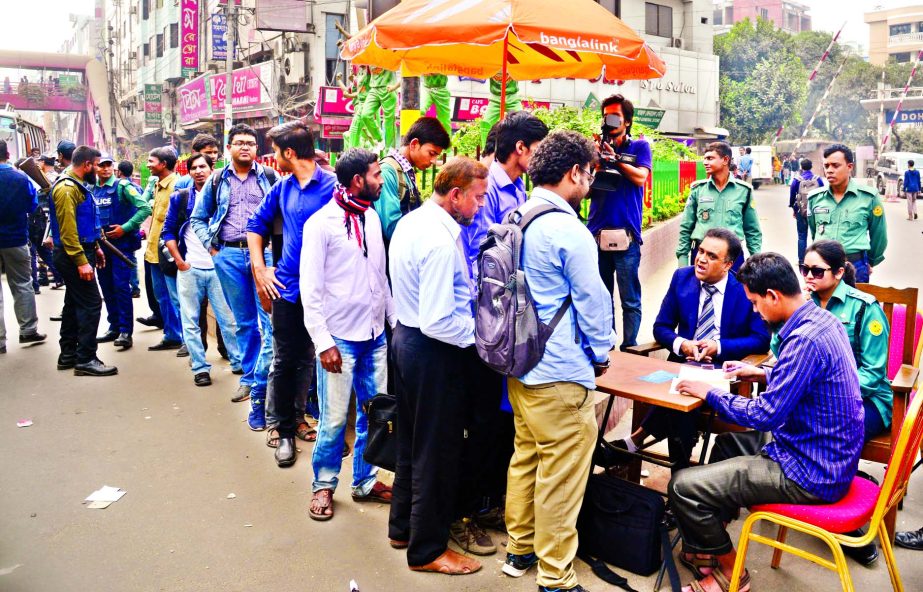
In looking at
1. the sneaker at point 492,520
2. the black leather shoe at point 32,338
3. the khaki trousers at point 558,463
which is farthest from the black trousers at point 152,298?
the khaki trousers at point 558,463

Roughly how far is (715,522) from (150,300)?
7523 millimetres

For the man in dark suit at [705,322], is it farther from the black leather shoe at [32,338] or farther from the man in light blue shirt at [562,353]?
the black leather shoe at [32,338]

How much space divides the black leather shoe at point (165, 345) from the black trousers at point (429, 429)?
17.1ft

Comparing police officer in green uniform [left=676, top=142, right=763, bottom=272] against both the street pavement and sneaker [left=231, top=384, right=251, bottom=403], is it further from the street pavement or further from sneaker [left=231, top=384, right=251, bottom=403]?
sneaker [left=231, top=384, right=251, bottom=403]

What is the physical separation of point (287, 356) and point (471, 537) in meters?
1.69

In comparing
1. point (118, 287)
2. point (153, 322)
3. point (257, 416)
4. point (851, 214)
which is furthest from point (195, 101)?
point (851, 214)

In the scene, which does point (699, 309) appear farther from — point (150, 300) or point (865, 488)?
point (150, 300)

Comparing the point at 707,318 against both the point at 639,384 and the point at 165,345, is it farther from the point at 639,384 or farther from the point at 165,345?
the point at 165,345

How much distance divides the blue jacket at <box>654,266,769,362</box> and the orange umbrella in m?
1.68

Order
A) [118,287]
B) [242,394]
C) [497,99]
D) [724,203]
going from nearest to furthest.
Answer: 1. [724,203]
2. [242,394]
3. [497,99]
4. [118,287]

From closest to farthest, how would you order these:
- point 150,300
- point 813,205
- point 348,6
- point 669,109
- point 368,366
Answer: point 368,366, point 813,205, point 150,300, point 348,6, point 669,109

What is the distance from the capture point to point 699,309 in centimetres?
440

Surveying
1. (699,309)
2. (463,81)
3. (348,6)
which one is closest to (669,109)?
(463,81)

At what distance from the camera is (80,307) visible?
705cm
